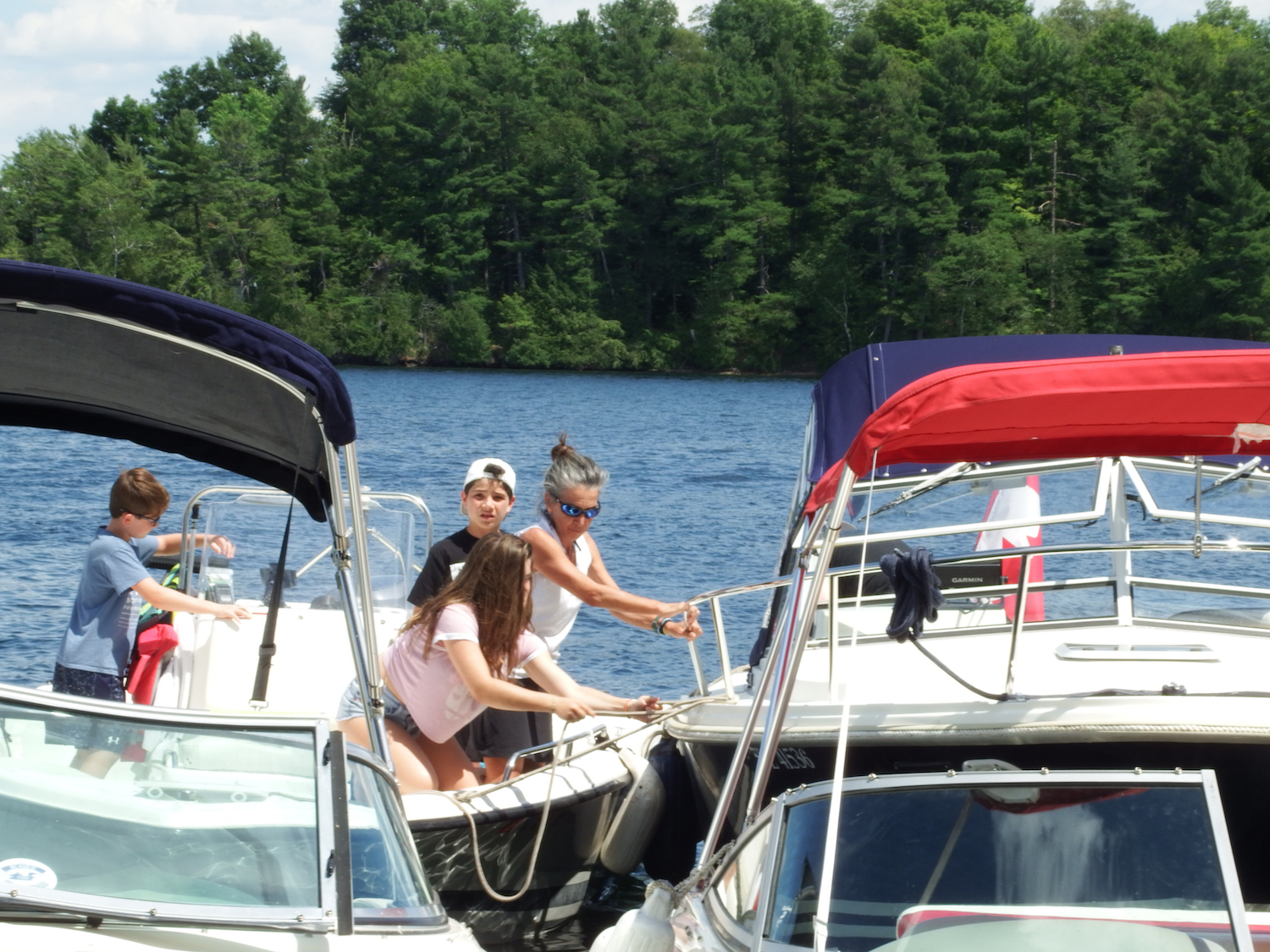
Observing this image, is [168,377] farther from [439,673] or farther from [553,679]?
[553,679]

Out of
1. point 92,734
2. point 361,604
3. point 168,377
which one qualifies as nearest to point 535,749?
point 361,604

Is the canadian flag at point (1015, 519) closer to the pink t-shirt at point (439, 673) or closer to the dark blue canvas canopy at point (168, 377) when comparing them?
the pink t-shirt at point (439, 673)

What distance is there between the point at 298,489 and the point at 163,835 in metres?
1.90

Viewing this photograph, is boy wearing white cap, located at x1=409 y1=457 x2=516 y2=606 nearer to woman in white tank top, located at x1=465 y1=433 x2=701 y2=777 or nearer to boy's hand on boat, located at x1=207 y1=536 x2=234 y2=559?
woman in white tank top, located at x1=465 y1=433 x2=701 y2=777

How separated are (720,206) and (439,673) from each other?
65.2 metres

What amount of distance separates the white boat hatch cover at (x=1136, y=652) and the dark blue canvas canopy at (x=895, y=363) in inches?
76.4

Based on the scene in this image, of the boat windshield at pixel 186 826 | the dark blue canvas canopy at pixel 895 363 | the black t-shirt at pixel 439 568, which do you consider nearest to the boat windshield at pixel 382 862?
the boat windshield at pixel 186 826

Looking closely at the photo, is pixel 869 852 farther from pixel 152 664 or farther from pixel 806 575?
pixel 152 664

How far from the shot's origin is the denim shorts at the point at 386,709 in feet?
17.8

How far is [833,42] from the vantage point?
9188 centimetres

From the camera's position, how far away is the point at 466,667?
521 cm

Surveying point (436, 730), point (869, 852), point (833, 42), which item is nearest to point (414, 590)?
point (436, 730)

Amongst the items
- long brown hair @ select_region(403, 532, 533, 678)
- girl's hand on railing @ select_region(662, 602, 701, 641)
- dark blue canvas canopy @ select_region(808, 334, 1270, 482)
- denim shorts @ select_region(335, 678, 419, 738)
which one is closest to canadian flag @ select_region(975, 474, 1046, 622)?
dark blue canvas canopy @ select_region(808, 334, 1270, 482)

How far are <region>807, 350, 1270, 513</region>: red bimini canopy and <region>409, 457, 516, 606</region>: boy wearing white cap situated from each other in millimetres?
2122
